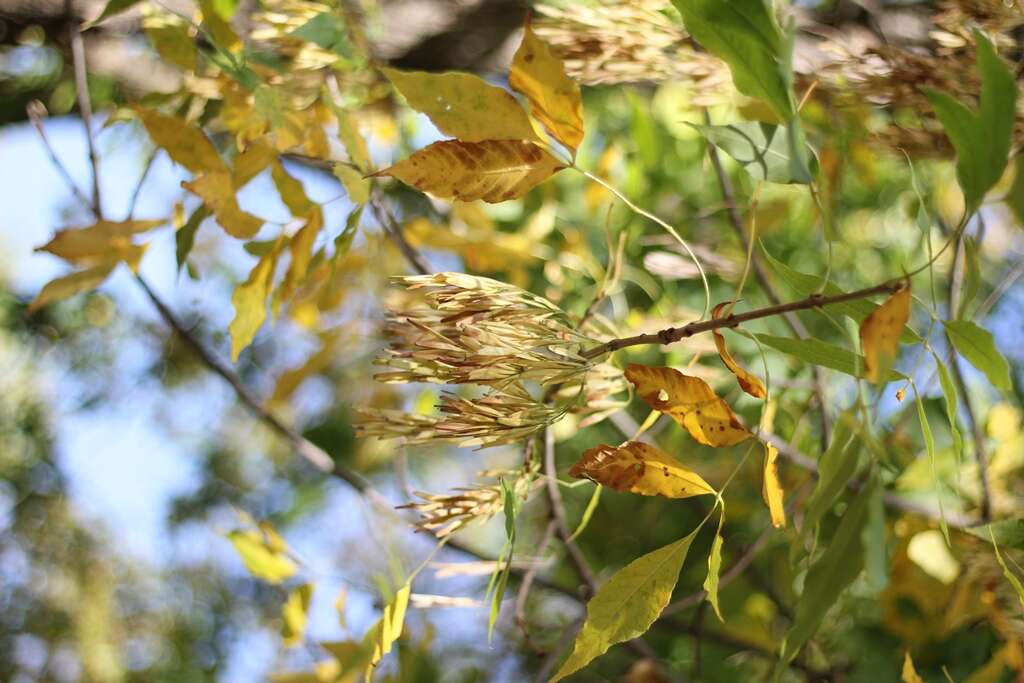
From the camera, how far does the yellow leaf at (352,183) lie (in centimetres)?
36

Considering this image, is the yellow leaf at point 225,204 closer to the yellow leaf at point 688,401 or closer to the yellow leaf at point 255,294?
the yellow leaf at point 255,294

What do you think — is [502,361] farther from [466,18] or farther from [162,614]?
[162,614]

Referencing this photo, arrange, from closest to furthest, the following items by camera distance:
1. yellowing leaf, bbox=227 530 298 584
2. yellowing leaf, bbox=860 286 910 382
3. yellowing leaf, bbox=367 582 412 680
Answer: yellowing leaf, bbox=860 286 910 382 → yellowing leaf, bbox=367 582 412 680 → yellowing leaf, bbox=227 530 298 584

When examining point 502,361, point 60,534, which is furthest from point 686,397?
point 60,534

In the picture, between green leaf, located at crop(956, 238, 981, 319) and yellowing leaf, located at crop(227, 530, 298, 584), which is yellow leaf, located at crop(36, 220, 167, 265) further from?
green leaf, located at crop(956, 238, 981, 319)

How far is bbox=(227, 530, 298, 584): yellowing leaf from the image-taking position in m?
0.55

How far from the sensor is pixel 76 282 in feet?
1.50

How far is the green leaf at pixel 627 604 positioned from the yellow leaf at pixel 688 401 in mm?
31

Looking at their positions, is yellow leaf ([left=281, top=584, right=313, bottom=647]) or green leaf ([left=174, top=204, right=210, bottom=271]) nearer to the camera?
green leaf ([left=174, top=204, right=210, bottom=271])

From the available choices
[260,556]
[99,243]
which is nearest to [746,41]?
[99,243]

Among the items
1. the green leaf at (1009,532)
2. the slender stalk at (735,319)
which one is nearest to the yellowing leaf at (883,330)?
the slender stalk at (735,319)

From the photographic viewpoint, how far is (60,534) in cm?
109

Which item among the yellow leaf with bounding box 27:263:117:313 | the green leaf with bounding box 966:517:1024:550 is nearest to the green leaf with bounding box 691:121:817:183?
the green leaf with bounding box 966:517:1024:550

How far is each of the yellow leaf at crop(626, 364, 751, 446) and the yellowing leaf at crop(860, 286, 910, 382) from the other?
2.4 inches
